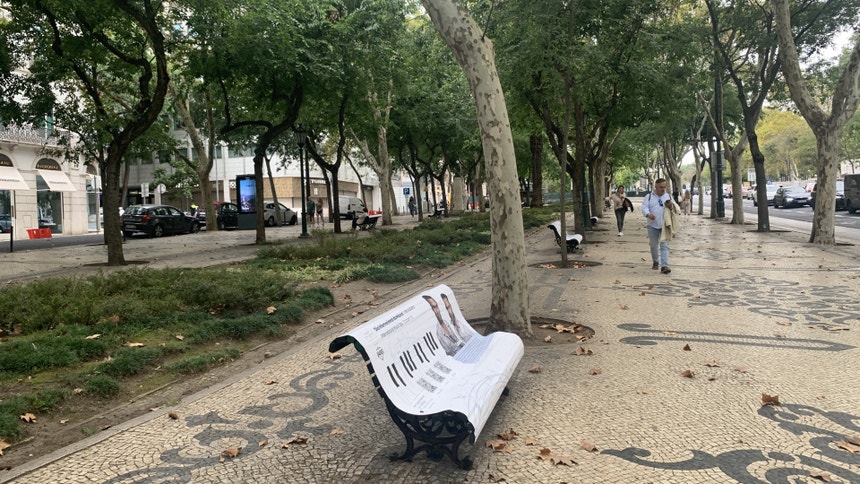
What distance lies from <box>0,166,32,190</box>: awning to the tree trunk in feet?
→ 113

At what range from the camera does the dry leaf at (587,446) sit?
3492mm

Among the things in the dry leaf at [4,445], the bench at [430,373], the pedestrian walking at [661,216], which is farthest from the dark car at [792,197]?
the dry leaf at [4,445]

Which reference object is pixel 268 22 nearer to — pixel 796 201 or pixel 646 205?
pixel 646 205

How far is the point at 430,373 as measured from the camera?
381cm

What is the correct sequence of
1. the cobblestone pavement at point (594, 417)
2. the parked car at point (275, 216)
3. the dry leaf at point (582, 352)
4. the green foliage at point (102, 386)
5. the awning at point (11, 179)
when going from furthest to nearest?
the parked car at point (275, 216) < the awning at point (11, 179) < the dry leaf at point (582, 352) < the green foliage at point (102, 386) < the cobblestone pavement at point (594, 417)

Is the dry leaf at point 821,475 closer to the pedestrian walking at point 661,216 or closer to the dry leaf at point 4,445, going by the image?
the dry leaf at point 4,445

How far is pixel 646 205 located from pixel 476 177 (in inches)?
1445

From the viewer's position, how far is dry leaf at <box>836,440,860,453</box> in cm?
336

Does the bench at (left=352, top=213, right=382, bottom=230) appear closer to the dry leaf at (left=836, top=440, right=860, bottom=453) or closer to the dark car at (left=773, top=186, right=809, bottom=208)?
the dry leaf at (left=836, top=440, right=860, bottom=453)

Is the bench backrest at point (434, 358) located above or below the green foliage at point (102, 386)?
above

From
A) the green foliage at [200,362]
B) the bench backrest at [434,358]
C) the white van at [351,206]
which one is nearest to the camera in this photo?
the bench backrest at [434,358]

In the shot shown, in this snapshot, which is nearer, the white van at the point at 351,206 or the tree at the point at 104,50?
the tree at the point at 104,50

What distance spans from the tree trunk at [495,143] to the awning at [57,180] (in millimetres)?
36942

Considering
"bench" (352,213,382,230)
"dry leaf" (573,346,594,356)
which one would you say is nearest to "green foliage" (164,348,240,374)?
"dry leaf" (573,346,594,356)
